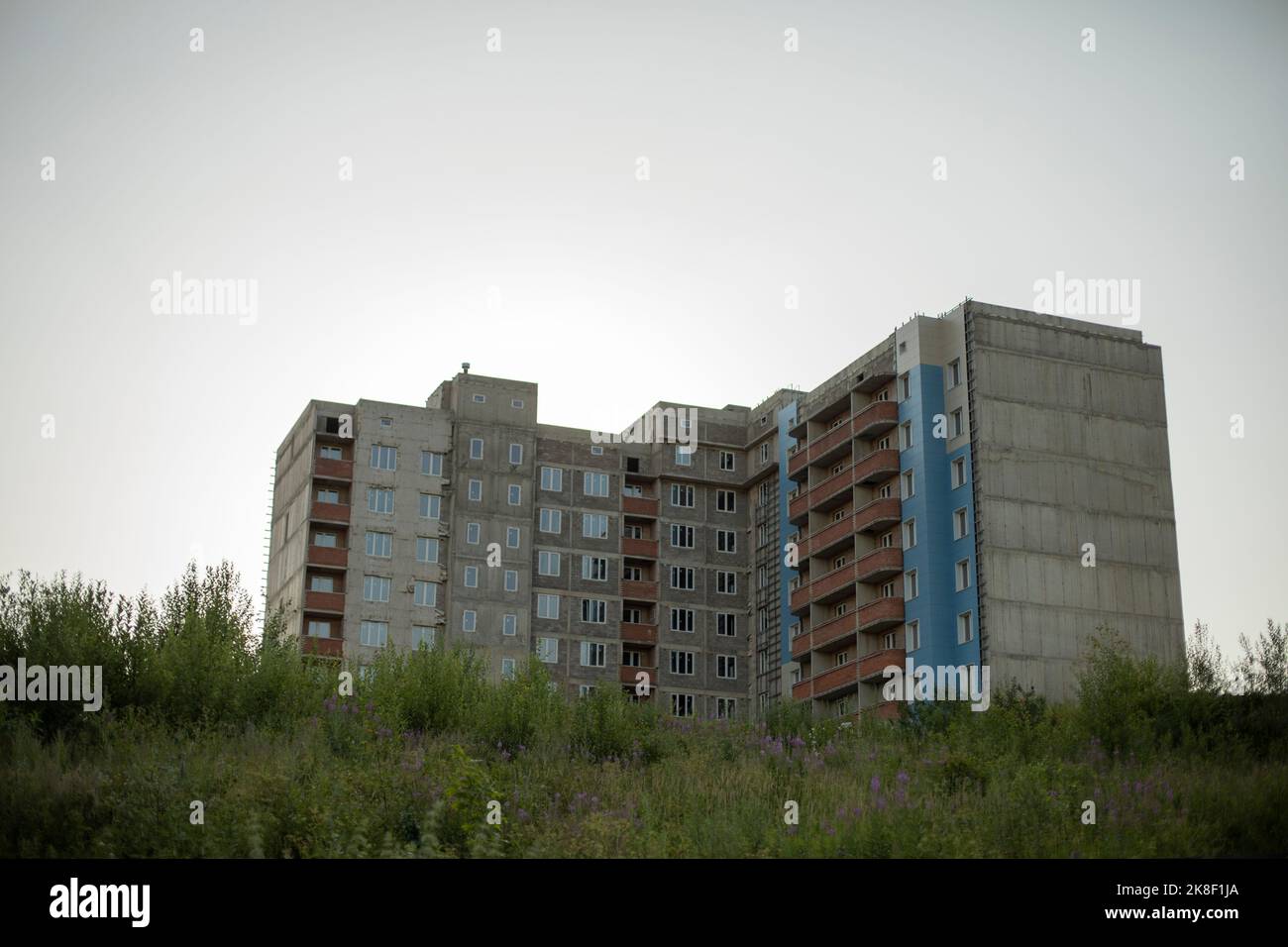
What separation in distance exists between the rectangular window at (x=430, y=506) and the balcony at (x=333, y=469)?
452 cm

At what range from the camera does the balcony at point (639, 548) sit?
3597 inches

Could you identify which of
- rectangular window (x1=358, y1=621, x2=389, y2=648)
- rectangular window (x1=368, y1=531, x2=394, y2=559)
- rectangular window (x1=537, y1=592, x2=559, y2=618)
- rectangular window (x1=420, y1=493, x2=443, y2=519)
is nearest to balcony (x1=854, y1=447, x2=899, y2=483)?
rectangular window (x1=537, y1=592, x2=559, y2=618)

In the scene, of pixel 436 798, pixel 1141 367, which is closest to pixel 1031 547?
pixel 1141 367

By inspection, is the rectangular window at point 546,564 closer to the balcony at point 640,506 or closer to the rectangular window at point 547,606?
the rectangular window at point 547,606

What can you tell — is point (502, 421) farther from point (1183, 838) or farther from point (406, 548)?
point (1183, 838)

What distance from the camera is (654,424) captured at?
9381 cm

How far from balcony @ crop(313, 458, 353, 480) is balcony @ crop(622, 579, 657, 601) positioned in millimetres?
18121

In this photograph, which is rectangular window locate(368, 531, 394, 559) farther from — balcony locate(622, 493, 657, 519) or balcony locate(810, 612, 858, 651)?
balcony locate(810, 612, 858, 651)

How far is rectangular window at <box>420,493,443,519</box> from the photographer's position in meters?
87.2

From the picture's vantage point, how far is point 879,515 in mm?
73688

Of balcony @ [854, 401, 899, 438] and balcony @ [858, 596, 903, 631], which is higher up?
balcony @ [854, 401, 899, 438]
